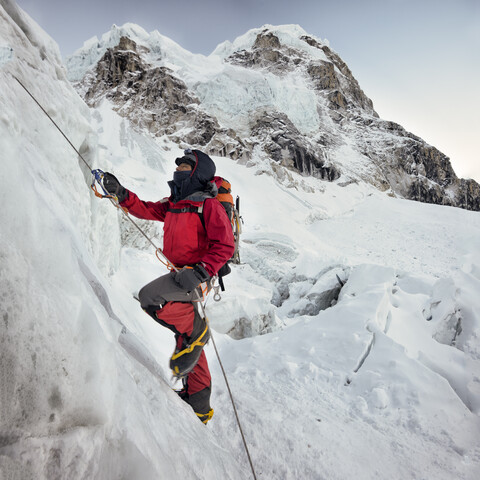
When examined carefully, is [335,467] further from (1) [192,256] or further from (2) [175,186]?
(2) [175,186]

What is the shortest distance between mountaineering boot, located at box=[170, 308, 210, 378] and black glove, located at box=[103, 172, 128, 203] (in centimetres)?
123

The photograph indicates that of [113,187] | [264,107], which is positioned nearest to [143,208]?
[113,187]

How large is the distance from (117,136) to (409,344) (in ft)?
79.6

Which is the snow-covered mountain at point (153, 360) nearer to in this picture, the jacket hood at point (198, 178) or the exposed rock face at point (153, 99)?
the jacket hood at point (198, 178)

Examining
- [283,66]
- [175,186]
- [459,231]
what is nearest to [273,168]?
[459,231]

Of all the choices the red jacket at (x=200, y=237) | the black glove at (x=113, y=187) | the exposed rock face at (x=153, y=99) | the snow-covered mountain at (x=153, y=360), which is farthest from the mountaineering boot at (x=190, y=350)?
the exposed rock face at (x=153, y=99)

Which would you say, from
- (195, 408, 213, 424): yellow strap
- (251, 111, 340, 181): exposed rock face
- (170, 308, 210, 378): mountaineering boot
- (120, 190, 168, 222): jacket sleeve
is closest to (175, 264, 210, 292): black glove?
(170, 308, 210, 378): mountaineering boot

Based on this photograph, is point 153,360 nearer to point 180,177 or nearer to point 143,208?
point 143,208

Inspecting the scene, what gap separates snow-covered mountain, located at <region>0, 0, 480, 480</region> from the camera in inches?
35.8

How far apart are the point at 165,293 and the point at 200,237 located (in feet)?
1.65

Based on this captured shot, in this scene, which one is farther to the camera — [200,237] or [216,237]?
[200,237]

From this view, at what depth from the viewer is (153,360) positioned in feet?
7.47

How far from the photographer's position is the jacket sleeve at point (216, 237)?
1.96 m

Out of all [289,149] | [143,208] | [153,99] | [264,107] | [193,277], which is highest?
[264,107]
